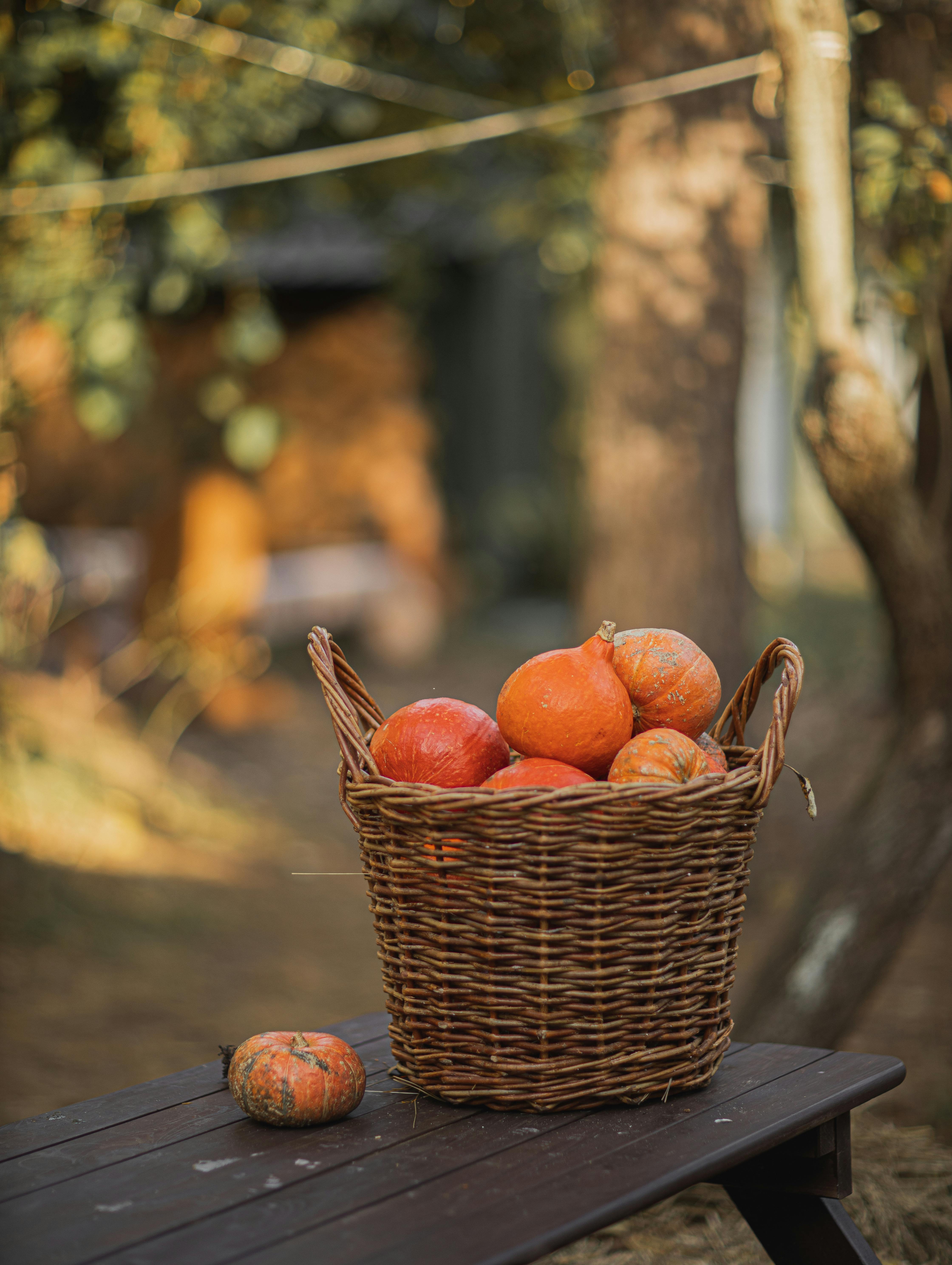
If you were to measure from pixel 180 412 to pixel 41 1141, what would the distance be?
17.9 ft

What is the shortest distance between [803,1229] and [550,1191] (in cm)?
53

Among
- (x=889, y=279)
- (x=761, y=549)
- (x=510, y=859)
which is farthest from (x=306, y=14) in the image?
(x=761, y=549)

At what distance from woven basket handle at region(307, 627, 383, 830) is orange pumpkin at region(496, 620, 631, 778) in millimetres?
158

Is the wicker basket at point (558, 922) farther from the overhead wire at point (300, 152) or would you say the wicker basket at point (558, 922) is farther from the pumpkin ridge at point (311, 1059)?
the overhead wire at point (300, 152)

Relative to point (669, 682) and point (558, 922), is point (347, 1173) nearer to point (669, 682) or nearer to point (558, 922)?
point (558, 922)

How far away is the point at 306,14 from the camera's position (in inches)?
140

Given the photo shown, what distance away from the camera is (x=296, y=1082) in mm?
1265

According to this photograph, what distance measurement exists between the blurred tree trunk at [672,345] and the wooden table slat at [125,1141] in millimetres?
2499

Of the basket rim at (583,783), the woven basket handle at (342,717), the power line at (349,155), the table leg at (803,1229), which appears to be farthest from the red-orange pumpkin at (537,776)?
the power line at (349,155)

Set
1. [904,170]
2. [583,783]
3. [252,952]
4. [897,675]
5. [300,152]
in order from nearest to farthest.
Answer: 1. [583,783]
2. [904,170]
3. [897,675]
4. [252,952]
5. [300,152]

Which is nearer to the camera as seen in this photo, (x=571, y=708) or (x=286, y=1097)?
(x=286, y=1097)

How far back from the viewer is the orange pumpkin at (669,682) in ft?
4.67

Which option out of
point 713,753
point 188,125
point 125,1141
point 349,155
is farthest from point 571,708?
point 349,155

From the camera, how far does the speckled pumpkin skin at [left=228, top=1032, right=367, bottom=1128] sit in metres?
1.26
